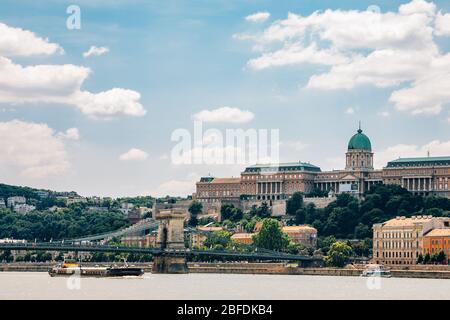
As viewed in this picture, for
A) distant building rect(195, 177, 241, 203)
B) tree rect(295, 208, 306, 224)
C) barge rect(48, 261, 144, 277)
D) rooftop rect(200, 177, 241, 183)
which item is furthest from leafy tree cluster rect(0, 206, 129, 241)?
barge rect(48, 261, 144, 277)

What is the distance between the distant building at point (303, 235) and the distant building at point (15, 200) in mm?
56832

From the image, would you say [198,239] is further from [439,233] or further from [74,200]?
[74,200]

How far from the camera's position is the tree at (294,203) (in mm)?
113625

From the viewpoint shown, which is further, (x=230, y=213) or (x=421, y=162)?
(x=230, y=213)

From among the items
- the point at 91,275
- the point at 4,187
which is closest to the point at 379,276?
the point at 91,275

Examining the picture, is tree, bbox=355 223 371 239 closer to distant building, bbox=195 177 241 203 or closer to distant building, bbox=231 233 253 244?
distant building, bbox=231 233 253 244

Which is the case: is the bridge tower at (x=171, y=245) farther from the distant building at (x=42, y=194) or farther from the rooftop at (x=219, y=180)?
the distant building at (x=42, y=194)

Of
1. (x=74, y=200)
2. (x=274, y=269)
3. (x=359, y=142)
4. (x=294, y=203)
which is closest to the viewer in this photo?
(x=274, y=269)

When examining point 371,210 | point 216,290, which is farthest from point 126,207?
point 216,290

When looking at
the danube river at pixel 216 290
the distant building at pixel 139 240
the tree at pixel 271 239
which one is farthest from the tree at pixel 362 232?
the danube river at pixel 216 290

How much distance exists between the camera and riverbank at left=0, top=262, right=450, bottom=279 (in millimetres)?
73625

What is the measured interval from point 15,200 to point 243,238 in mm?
59240

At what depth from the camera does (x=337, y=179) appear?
11912 centimetres
